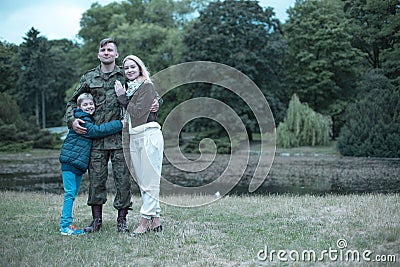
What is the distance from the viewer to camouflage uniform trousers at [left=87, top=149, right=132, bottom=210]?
586 cm

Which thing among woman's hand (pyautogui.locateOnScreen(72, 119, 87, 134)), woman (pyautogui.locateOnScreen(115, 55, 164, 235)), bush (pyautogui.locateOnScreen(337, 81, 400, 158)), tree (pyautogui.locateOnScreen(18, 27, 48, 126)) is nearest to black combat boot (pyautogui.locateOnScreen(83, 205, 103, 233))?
woman (pyautogui.locateOnScreen(115, 55, 164, 235))

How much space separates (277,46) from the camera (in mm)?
34719

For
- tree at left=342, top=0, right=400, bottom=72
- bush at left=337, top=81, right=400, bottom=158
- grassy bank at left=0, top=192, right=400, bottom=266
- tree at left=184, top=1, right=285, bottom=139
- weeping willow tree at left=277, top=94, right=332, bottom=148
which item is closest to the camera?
grassy bank at left=0, top=192, right=400, bottom=266

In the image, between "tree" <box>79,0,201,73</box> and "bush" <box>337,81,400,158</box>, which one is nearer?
"bush" <box>337,81,400,158</box>

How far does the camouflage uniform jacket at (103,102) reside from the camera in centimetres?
586

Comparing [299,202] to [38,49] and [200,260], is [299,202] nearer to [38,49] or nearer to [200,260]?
[200,260]

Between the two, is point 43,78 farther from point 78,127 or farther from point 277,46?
point 78,127

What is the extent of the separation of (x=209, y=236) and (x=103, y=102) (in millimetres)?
2187

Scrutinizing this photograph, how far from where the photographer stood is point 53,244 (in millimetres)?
5242

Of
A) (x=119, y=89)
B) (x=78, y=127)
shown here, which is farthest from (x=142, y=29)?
(x=78, y=127)

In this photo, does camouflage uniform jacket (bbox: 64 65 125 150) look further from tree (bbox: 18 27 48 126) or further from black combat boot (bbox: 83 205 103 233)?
tree (bbox: 18 27 48 126)

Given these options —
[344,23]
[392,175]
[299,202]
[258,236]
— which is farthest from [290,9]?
[258,236]

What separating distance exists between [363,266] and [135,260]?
220 centimetres

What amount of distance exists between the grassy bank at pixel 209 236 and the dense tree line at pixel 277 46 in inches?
895
